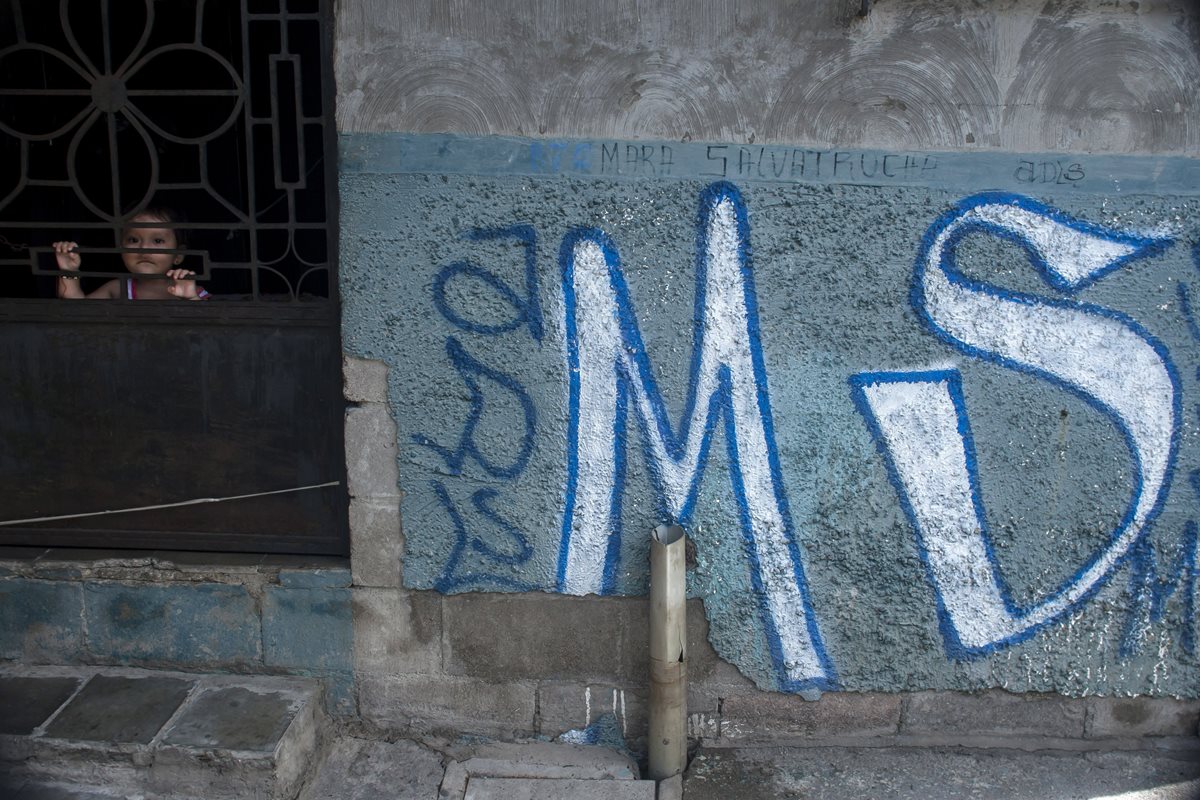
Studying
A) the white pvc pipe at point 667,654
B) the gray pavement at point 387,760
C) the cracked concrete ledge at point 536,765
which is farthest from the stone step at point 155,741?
the white pvc pipe at point 667,654

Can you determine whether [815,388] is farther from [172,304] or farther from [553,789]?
[172,304]

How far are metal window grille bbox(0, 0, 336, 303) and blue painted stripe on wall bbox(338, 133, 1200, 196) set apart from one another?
0.36 meters

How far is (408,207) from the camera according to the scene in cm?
A: 305

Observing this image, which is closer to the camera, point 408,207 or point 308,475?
point 408,207

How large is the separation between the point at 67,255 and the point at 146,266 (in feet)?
0.87

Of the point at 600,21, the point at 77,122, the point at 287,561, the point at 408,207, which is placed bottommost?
the point at 287,561

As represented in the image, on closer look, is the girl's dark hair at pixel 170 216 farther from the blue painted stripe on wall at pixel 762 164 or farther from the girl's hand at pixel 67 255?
the blue painted stripe on wall at pixel 762 164

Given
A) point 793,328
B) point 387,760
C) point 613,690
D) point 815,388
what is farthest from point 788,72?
point 387,760

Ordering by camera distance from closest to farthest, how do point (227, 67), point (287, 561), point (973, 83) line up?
1. point (973, 83)
2. point (227, 67)
3. point (287, 561)

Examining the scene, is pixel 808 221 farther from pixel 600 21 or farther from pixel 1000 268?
pixel 600 21

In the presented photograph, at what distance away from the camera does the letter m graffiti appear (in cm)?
304

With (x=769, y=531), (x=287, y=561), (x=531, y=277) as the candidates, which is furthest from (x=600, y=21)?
(x=287, y=561)

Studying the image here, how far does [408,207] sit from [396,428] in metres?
0.71

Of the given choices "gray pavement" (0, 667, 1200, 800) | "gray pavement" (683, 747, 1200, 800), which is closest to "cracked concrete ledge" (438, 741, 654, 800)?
"gray pavement" (0, 667, 1200, 800)
